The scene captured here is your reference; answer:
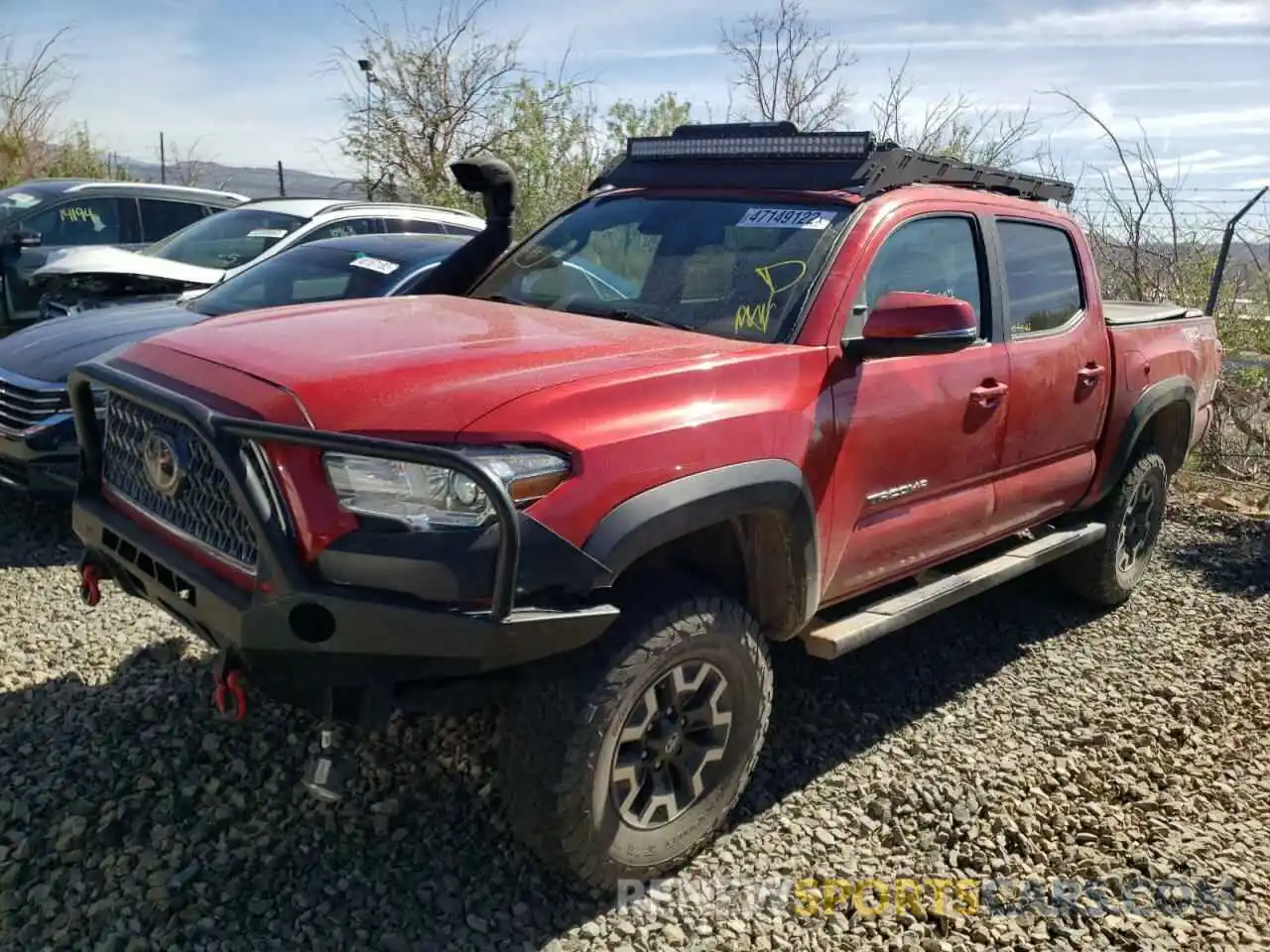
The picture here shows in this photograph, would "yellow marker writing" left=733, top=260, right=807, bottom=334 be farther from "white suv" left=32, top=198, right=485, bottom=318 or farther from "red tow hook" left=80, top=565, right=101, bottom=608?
"white suv" left=32, top=198, right=485, bottom=318

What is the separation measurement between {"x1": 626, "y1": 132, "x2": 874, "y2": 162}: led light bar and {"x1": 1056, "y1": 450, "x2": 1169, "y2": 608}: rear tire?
7.88ft

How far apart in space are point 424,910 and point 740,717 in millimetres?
1007

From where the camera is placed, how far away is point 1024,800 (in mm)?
3475

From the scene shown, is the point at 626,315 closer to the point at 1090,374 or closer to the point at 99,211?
the point at 1090,374

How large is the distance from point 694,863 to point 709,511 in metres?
1.09

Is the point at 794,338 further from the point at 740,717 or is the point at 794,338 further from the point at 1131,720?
the point at 1131,720

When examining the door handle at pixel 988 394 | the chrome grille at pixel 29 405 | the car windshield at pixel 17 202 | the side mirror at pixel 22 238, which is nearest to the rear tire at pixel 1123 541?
the door handle at pixel 988 394

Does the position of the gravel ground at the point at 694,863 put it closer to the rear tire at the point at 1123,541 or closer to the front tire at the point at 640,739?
the front tire at the point at 640,739

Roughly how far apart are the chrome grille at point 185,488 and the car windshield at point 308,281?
2.72m

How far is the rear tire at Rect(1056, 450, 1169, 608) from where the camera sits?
4988 mm

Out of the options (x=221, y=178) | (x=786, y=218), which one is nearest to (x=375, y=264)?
(x=786, y=218)

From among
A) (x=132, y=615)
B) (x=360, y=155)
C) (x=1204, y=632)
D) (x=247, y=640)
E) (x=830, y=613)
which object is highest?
(x=360, y=155)

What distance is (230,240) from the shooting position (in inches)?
297

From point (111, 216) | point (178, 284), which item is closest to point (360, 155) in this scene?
point (111, 216)
